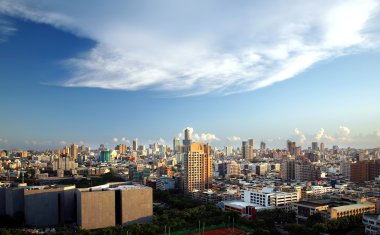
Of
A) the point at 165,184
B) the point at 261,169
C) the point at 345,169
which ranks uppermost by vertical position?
the point at 345,169

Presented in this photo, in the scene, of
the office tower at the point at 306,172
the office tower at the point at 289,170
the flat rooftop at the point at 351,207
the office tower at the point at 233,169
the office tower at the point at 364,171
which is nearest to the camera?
the flat rooftop at the point at 351,207

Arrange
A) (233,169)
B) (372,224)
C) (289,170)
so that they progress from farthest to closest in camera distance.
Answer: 1. (233,169)
2. (289,170)
3. (372,224)

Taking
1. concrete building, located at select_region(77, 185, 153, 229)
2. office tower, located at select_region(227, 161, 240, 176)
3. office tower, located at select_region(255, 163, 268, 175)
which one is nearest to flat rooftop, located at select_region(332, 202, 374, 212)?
concrete building, located at select_region(77, 185, 153, 229)

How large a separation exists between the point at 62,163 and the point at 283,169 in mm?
17539

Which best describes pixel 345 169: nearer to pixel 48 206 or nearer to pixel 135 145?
pixel 48 206

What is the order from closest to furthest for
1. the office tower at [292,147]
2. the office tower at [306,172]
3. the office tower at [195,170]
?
the office tower at [195,170] → the office tower at [306,172] → the office tower at [292,147]

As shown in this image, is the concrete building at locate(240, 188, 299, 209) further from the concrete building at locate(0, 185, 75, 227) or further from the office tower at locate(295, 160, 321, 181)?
the office tower at locate(295, 160, 321, 181)

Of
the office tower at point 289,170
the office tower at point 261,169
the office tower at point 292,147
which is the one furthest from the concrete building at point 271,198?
the office tower at point 292,147

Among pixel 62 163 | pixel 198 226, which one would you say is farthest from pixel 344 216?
pixel 62 163

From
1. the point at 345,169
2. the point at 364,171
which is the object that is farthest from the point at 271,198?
the point at 345,169

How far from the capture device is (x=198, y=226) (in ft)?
35.2

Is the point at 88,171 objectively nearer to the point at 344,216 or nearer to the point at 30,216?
the point at 30,216

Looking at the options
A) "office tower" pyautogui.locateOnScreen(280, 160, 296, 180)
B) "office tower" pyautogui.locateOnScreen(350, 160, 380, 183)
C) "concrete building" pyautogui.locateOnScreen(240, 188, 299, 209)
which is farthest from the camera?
"office tower" pyautogui.locateOnScreen(280, 160, 296, 180)

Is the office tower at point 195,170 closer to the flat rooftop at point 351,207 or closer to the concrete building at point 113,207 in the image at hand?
the concrete building at point 113,207
